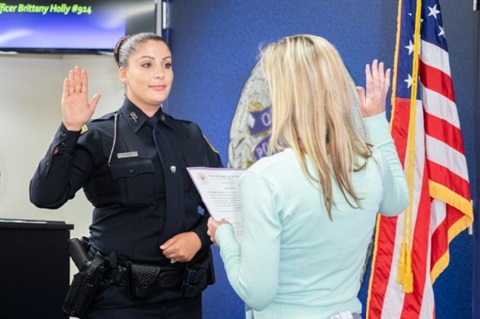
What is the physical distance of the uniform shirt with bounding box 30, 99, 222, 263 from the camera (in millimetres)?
2160

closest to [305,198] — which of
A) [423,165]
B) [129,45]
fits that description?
[129,45]

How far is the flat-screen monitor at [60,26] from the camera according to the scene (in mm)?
3701

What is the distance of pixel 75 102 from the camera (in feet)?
6.76

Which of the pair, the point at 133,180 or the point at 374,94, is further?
the point at 133,180

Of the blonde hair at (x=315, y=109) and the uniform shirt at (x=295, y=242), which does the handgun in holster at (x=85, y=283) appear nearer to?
the uniform shirt at (x=295, y=242)

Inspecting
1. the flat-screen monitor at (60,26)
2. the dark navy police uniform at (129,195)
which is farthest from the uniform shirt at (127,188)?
the flat-screen monitor at (60,26)

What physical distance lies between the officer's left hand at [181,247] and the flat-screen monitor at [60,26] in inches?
70.4

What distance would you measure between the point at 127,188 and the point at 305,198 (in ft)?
2.82

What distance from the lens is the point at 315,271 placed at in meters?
1.50

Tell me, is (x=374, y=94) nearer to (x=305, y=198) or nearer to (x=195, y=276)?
(x=305, y=198)

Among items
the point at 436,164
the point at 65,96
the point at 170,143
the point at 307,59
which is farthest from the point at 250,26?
the point at 307,59

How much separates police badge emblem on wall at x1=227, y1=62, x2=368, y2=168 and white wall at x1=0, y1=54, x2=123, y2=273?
1126mm

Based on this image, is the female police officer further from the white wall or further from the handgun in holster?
the white wall

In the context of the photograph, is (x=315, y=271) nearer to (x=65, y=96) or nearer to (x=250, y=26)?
(x=65, y=96)
